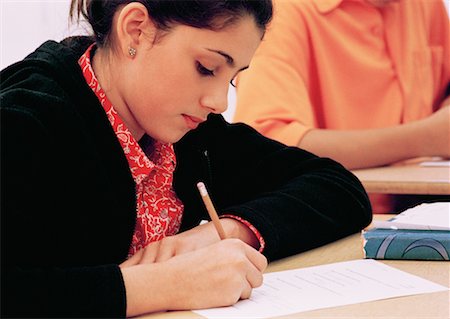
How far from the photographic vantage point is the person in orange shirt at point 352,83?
225 cm

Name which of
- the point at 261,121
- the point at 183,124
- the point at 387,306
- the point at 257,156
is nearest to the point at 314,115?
the point at 261,121

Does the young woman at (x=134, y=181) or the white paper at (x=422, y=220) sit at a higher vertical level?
the young woman at (x=134, y=181)

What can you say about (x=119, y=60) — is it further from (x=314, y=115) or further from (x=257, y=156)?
(x=314, y=115)

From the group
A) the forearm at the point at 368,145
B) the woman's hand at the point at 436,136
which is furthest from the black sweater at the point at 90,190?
the woman's hand at the point at 436,136

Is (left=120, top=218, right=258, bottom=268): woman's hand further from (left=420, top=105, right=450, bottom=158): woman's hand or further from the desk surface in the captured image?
(left=420, top=105, right=450, bottom=158): woman's hand

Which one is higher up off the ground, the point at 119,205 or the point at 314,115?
the point at 119,205

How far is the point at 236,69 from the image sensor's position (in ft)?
3.97

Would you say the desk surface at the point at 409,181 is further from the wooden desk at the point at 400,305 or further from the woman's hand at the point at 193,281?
the woman's hand at the point at 193,281

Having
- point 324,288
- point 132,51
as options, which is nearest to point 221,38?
point 132,51

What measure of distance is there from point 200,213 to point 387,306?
1.81 feet

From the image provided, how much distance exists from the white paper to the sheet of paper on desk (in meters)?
0.09

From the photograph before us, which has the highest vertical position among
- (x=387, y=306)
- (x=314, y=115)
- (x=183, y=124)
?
(x=183, y=124)

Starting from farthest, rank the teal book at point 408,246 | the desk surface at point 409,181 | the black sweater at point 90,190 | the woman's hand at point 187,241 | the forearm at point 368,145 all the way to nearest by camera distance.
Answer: the forearm at point 368,145
the desk surface at point 409,181
the teal book at point 408,246
the woman's hand at point 187,241
the black sweater at point 90,190

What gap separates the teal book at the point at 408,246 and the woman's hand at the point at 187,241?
193mm
